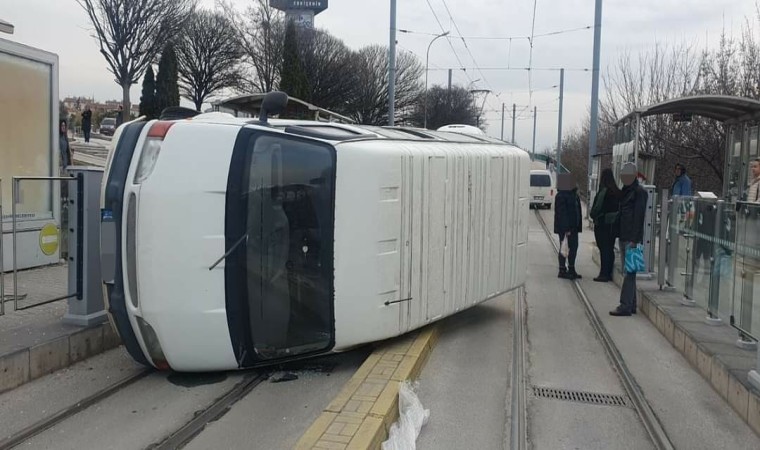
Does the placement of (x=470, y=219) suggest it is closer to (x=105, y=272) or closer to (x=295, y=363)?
(x=295, y=363)

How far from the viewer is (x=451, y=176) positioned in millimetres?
7066

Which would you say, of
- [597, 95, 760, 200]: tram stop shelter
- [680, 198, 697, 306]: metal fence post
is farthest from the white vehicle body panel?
[597, 95, 760, 200]: tram stop shelter

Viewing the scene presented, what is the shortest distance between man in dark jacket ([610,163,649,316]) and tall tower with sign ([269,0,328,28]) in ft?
98.2

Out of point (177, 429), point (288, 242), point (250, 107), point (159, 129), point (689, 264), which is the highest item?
point (250, 107)

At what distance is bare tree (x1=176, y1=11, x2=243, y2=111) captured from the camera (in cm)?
3684

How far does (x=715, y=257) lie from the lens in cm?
775

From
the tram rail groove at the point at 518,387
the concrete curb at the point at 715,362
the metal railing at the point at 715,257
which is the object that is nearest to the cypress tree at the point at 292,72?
the metal railing at the point at 715,257

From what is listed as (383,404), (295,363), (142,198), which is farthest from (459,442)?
(142,198)

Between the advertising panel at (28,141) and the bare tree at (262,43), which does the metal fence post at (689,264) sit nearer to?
the advertising panel at (28,141)

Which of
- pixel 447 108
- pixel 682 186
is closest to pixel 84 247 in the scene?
pixel 682 186

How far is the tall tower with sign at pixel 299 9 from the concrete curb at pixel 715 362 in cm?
3149

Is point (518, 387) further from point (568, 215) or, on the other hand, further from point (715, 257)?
point (568, 215)

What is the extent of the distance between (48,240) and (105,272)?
2.59 m

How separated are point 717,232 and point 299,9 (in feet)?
142
